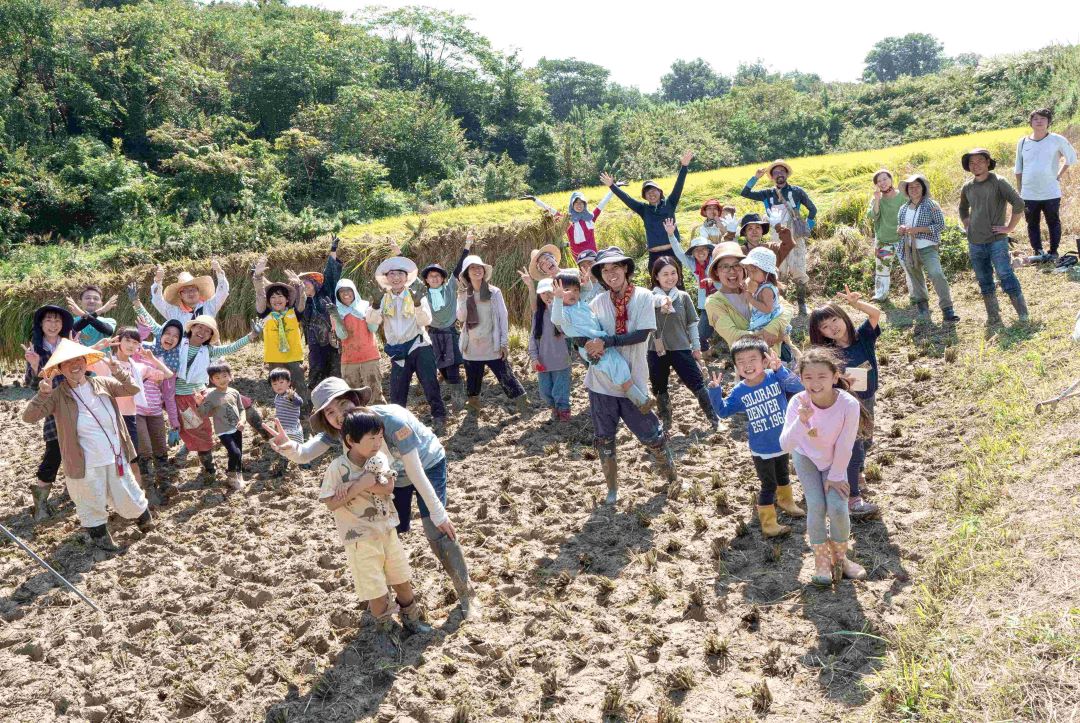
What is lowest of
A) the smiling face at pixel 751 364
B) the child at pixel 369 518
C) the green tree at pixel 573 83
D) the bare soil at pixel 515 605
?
the bare soil at pixel 515 605

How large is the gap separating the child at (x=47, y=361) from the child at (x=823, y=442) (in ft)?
20.4

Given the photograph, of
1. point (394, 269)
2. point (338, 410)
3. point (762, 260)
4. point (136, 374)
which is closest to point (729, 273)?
point (762, 260)

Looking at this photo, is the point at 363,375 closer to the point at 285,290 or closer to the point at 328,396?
the point at 285,290

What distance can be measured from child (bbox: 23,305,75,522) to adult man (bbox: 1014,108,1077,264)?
971 cm

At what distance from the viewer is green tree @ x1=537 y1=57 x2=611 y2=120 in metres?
70.4

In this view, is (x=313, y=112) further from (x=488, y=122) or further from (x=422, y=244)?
(x=422, y=244)

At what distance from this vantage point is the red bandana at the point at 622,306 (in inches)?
248

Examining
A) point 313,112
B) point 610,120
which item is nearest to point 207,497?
point 313,112

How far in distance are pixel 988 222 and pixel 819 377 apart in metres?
4.80

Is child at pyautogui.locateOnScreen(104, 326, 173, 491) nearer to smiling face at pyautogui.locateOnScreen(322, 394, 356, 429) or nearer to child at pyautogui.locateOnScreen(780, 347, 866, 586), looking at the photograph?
smiling face at pyautogui.locateOnScreen(322, 394, 356, 429)

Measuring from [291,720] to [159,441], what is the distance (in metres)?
4.46

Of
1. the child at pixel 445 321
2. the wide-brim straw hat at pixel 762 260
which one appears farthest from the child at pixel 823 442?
the child at pixel 445 321

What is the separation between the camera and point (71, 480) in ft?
21.9

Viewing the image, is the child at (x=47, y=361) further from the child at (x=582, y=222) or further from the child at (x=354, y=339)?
the child at (x=582, y=222)
